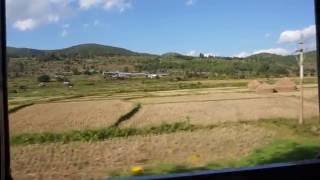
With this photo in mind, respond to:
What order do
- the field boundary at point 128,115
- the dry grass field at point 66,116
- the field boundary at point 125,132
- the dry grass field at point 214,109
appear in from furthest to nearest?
the dry grass field at point 214,109 < the field boundary at point 128,115 < the dry grass field at point 66,116 < the field boundary at point 125,132

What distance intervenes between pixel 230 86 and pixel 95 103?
51.1ft

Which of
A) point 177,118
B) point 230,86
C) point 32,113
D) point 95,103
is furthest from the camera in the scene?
point 230,86

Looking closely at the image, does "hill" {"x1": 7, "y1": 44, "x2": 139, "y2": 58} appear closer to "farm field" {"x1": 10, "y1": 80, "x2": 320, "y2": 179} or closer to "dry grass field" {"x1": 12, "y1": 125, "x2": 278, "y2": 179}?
"farm field" {"x1": 10, "y1": 80, "x2": 320, "y2": 179}

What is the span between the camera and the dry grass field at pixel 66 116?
58.8 feet

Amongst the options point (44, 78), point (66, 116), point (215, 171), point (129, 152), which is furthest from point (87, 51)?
point (215, 171)

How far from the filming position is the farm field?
35.5ft

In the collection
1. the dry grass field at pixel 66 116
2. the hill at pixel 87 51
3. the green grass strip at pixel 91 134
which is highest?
the hill at pixel 87 51

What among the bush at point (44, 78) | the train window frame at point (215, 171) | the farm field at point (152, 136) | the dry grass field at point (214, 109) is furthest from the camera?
the bush at point (44, 78)

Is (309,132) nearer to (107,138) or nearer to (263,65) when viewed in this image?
(107,138)

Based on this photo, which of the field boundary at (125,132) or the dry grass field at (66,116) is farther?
the dry grass field at (66,116)

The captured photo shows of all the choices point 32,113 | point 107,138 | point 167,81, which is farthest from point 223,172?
point 167,81

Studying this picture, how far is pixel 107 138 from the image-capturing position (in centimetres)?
1579

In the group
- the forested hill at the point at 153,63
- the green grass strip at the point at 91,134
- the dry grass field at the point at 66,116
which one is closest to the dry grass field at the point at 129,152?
the green grass strip at the point at 91,134

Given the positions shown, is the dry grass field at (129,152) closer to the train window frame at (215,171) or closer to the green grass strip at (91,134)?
the green grass strip at (91,134)
